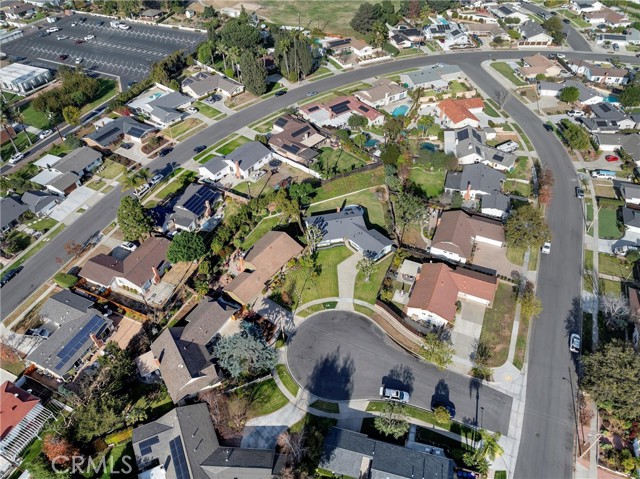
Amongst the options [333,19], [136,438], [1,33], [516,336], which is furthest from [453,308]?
[1,33]

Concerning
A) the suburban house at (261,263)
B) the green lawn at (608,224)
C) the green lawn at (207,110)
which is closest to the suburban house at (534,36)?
the green lawn at (608,224)

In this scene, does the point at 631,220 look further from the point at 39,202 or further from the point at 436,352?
the point at 39,202

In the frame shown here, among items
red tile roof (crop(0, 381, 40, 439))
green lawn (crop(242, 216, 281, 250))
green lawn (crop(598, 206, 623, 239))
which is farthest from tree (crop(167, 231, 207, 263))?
green lawn (crop(598, 206, 623, 239))

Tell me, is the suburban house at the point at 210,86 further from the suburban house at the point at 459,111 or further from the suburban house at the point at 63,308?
the suburban house at the point at 63,308

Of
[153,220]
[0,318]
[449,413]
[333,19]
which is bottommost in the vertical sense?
[449,413]

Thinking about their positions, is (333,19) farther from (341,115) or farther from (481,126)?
(481,126)

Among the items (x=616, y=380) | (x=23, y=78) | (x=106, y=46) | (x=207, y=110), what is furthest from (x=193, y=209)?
(x=106, y=46)
